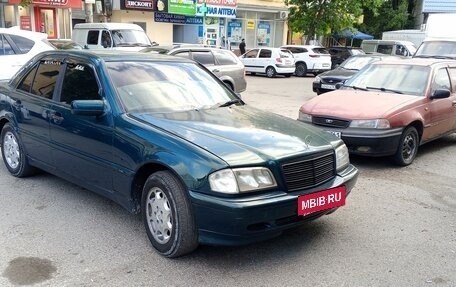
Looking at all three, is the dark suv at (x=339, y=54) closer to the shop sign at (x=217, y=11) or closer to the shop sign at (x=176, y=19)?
the shop sign at (x=217, y=11)

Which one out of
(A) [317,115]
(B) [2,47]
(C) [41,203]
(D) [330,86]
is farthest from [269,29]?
(C) [41,203]

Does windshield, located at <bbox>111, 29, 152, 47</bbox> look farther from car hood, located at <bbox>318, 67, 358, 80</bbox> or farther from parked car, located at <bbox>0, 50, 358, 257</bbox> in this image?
parked car, located at <bbox>0, 50, 358, 257</bbox>

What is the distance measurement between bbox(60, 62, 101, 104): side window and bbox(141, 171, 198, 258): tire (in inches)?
45.0

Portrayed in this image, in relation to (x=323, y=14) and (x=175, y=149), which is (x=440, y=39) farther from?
(x=323, y=14)

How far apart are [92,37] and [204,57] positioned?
6662 millimetres

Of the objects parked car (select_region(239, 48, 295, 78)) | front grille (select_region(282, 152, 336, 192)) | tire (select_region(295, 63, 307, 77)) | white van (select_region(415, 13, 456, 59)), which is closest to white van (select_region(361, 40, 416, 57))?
tire (select_region(295, 63, 307, 77))

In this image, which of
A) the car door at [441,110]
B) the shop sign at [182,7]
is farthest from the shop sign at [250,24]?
the car door at [441,110]

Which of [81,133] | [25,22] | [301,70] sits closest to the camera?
[81,133]

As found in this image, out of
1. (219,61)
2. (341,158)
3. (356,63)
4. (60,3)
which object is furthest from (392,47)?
(341,158)

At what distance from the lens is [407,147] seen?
6785 millimetres

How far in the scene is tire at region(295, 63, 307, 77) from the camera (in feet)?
79.7

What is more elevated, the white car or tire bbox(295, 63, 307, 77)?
the white car

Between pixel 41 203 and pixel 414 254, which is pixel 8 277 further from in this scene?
pixel 414 254

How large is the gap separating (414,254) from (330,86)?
1021 cm
